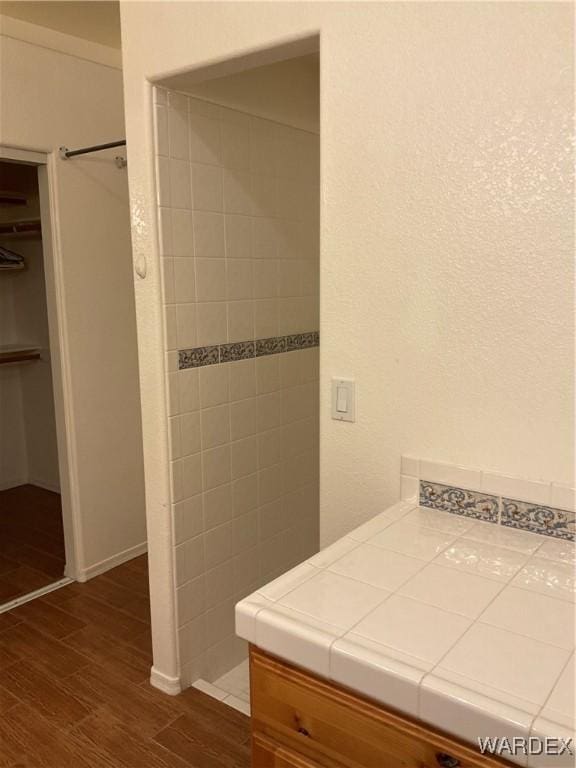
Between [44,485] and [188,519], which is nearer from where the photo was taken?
[188,519]

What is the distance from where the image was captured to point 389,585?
48.9 inches

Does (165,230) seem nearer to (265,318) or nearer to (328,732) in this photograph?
(265,318)

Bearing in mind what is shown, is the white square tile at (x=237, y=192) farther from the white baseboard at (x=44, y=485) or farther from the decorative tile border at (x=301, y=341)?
the white baseboard at (x=44, y=485)

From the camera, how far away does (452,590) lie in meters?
1.22

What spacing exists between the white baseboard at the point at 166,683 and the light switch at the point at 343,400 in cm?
129

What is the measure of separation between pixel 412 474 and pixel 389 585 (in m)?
0.43

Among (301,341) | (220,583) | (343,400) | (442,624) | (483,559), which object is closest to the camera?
(442,624)

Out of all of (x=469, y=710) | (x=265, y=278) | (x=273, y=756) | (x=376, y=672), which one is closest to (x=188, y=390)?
(x=265, y=278)

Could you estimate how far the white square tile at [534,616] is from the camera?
107 cm

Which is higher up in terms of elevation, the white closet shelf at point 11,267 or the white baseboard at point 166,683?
the white closet shelf at point 11,267

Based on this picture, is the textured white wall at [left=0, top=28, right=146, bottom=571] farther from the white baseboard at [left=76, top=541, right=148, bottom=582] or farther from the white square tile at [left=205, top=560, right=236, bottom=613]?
the white square tile at [left=205, top=560, right=236, bottom=613]

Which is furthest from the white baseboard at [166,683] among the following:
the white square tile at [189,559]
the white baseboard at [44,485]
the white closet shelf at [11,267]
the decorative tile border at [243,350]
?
the white closet shelf at [11,267]

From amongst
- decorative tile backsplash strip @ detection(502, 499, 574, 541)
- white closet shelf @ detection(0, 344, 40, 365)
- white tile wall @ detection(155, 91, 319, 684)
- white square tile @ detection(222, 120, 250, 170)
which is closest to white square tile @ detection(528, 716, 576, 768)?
decorative tile backsplash strip @ detection(502, 499, 574, 541)

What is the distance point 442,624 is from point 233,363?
4.80 ft
